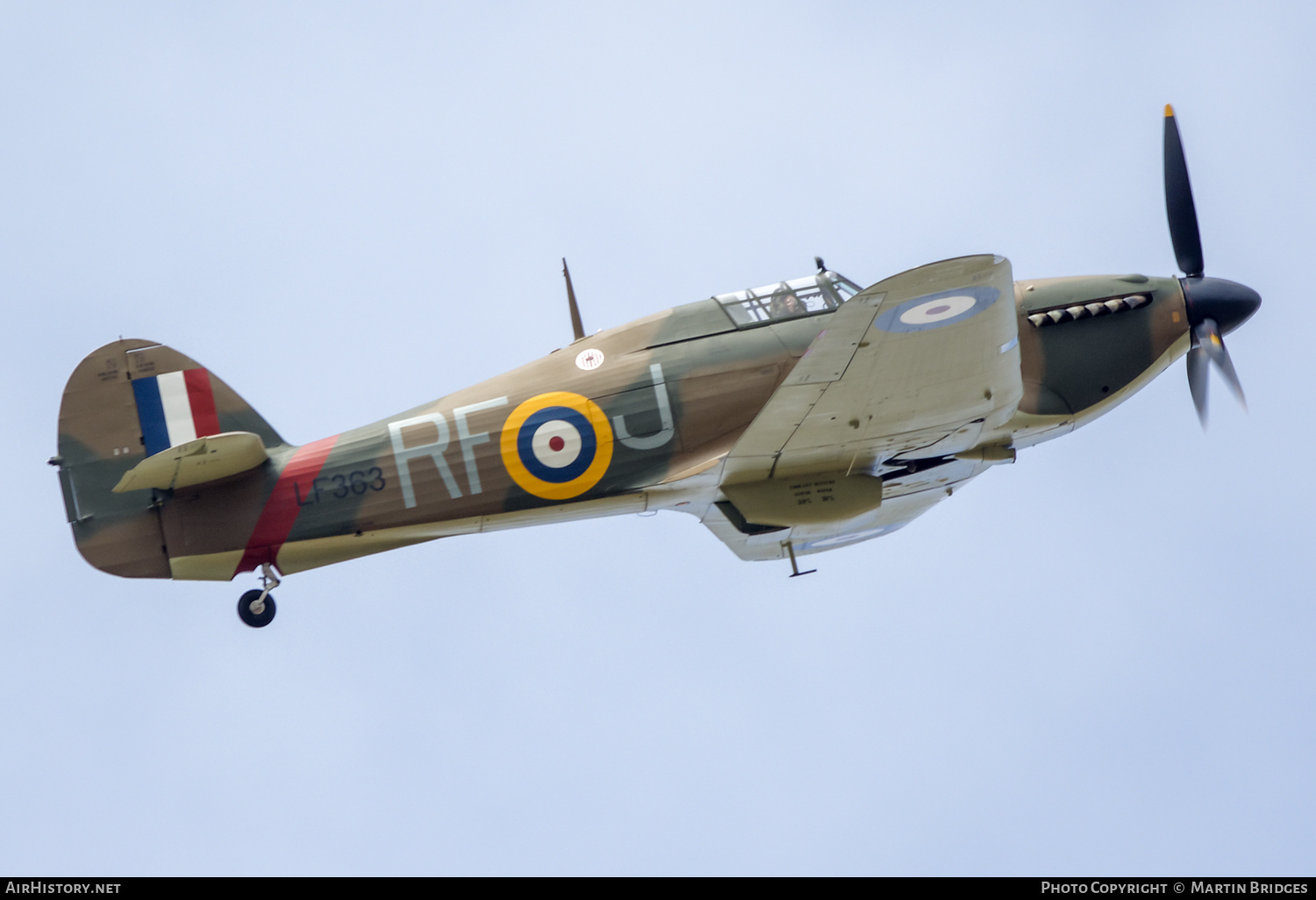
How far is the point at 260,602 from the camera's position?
38.9ft

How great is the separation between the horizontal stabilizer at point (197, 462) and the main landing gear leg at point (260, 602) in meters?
0.90

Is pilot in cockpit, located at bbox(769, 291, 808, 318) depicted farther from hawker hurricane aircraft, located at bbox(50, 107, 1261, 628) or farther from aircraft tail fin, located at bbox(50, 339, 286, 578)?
aircraft tail fin, located at bbox(50, 339, 286, 578)

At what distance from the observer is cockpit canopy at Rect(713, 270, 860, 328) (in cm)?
1219

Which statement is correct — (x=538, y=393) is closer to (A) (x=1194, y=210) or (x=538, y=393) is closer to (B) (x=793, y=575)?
(B) (x=793, y=575)

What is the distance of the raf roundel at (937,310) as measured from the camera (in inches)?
405

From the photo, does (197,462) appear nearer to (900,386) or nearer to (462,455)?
(462,455)

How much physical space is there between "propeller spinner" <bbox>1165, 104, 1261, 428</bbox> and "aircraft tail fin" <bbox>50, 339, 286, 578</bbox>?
8504 mm

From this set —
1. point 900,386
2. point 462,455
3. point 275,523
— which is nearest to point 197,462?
point 275,523

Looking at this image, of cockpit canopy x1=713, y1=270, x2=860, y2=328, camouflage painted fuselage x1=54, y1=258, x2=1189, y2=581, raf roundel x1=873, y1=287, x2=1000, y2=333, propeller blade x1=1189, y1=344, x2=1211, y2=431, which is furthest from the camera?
propeller blade x1=1189, y1=344, x2=1211, y2=431

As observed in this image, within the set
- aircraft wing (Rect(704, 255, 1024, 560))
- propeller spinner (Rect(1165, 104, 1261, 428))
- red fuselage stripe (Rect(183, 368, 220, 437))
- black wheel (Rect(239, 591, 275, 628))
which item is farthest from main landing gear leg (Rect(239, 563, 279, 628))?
propeller spinner (Rect(1165, 104, 1261, 428))

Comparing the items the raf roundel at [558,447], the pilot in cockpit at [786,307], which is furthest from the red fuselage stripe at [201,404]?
the pilot in cockpit at [786,307]

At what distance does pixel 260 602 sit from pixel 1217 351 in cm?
890

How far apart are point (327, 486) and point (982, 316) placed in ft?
18.4
